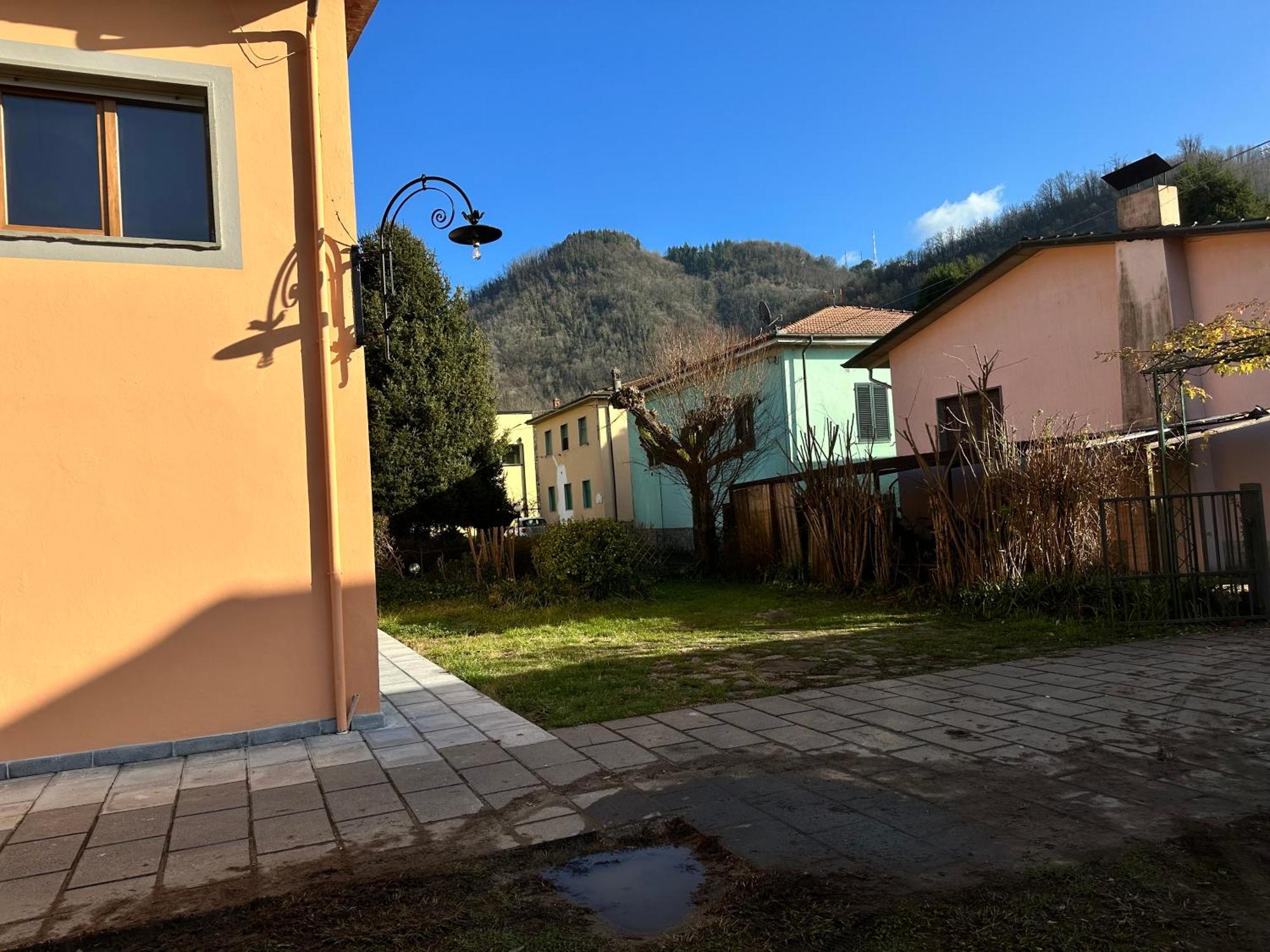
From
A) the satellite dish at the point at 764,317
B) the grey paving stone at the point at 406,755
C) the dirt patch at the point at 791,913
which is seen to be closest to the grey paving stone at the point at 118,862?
the dirt patch at the point at 791,913

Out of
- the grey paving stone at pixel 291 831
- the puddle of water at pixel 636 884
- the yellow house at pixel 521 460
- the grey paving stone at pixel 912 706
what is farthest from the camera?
the yellow house at pixel 521 460

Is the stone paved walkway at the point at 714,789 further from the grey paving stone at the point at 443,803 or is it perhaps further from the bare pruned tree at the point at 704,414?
the bare pruned tree at the point at 704,414

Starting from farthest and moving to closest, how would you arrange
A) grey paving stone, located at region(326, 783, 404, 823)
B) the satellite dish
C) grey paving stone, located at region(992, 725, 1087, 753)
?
the satellite dish < grey paving stone, located at region(992, 725, 1087, 753) < grey paving stone, located at region(326, 783, 404, 823)

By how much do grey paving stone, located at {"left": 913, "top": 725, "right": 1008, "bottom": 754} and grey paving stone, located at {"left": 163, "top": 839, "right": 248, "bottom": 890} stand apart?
3.66 m

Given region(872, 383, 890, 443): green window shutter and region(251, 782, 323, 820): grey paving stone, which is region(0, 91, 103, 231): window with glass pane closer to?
region(251, 782, 323, 820): grey paving stone

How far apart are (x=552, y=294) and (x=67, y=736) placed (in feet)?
181

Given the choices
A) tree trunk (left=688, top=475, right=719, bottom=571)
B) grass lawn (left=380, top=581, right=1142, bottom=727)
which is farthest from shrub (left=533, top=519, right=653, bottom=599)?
tree trunk (left=688, top=475, right=719, bottom=571)

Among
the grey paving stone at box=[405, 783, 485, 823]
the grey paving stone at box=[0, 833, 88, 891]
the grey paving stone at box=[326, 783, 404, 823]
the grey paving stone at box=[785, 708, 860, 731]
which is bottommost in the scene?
the grey paving stone at box=[785, 708, 860, 731]

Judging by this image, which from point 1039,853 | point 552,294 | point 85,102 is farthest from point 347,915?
point 552,294

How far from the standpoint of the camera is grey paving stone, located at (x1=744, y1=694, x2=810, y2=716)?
19.4 ft

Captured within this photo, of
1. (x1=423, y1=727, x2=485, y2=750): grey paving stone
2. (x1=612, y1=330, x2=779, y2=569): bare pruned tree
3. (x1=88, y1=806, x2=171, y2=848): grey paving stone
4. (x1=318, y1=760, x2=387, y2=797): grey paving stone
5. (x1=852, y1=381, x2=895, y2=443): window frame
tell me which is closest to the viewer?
(x1=88, y1=806, x2=171, y2=848): grey paving stone

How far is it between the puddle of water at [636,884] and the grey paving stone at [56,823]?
2529 millimetres

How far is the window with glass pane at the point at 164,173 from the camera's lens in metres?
5.68

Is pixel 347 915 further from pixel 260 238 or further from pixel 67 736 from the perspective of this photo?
pixel 260 238
